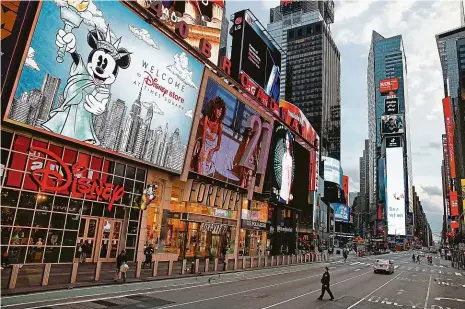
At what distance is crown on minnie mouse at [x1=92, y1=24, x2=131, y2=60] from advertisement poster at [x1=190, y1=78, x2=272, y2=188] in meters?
10.8

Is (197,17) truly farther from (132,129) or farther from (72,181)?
(72,181)

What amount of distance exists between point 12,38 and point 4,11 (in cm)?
143

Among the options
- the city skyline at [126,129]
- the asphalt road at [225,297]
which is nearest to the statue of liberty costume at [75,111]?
the city skyline at [126,129]

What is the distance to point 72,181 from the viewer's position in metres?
24.2

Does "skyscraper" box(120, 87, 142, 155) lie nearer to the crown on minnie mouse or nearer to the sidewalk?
the crown on minnie mouse

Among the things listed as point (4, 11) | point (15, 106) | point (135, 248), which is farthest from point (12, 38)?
point (135, 248)

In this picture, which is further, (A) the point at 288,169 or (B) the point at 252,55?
(A) the point at 288,169

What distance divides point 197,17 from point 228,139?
1285 cm

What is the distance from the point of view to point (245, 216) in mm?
46500

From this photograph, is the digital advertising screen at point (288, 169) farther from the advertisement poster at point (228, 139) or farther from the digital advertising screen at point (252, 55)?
the digital advertising screen at point (252, 55)

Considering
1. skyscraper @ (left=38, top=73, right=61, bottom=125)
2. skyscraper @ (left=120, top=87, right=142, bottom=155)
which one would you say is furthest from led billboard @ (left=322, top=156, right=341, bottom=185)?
skyscraper @ (left=38, top=73, right=61, bottom=125)

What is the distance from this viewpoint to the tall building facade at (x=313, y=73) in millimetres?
173125

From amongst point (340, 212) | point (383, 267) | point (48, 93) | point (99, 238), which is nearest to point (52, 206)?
point (99, 238)

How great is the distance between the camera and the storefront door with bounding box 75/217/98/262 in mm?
25953
